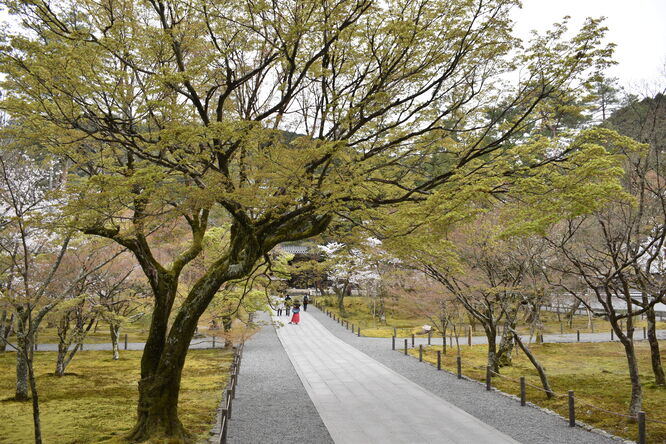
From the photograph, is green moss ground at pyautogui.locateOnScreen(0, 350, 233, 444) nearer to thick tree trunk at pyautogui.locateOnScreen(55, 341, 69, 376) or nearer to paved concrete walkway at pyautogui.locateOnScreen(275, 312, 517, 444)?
thick tree trunk at pyautogui.locateOnScreen(55, 341, 69, 376)

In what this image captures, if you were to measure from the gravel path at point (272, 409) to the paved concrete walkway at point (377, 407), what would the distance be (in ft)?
1.17

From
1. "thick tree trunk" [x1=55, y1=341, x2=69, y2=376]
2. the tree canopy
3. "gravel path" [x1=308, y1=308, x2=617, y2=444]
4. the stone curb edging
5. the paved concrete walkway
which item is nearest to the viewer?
the tree canopy

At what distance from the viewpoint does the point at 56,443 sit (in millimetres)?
9766

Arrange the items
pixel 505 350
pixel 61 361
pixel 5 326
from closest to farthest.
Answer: pixel 61 361
pixel 505 350
pixel 5 326

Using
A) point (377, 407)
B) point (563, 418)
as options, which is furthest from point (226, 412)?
point (563, 418)

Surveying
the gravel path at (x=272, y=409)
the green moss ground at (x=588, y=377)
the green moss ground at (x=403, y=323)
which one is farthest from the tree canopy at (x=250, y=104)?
the green moss ground at (x=403, y=323)

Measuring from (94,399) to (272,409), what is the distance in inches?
227

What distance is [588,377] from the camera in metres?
16.9

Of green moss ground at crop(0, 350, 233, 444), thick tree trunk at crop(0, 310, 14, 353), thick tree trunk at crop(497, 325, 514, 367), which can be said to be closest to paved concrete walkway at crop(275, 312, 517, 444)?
green moss ground at crop(0, 350, 233, 444)

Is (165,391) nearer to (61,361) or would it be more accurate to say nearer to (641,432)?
(641,432)

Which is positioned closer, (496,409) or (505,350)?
(496,409)

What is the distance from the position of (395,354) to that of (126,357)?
12916mm

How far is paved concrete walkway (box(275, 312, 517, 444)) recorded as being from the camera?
32.2ft

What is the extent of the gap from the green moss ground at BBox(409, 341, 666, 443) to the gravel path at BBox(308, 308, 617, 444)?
72cm
